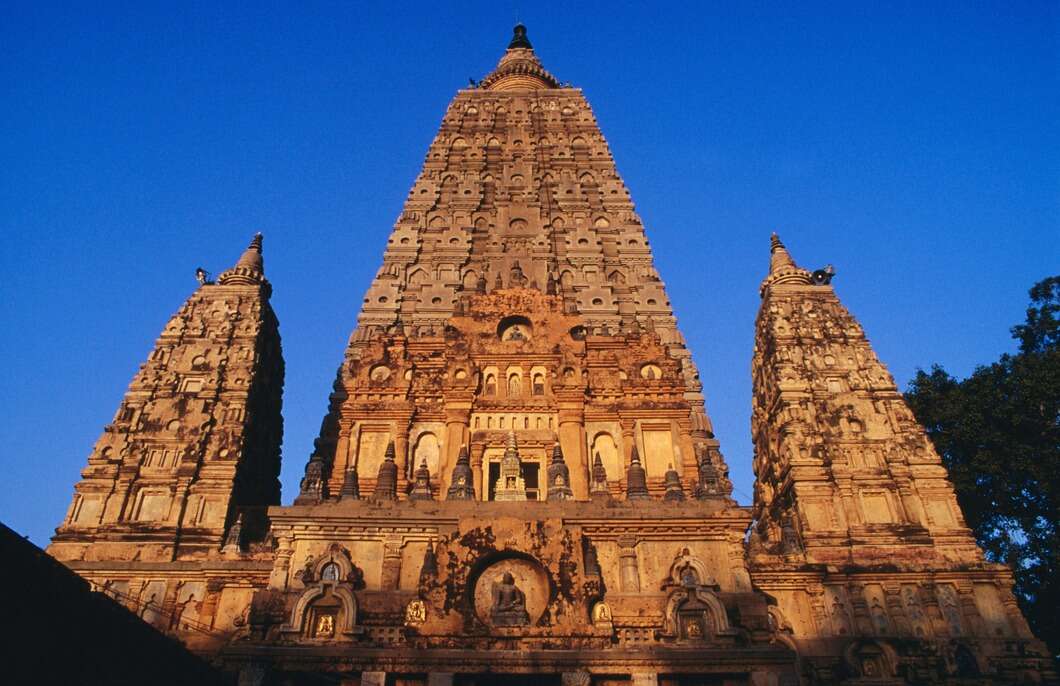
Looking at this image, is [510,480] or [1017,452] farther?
[1017,452]

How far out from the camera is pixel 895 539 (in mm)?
21469

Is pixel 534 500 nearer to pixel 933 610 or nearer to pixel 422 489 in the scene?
pixel 422 489

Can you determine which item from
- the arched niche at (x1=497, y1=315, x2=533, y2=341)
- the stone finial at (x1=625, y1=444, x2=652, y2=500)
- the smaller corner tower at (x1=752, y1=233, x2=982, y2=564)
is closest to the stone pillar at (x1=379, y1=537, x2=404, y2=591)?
the stone finial at (x1=625, y1=444, x2=652, y2=500)

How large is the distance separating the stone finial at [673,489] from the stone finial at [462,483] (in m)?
4.96

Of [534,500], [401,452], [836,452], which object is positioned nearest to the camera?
[534,500]

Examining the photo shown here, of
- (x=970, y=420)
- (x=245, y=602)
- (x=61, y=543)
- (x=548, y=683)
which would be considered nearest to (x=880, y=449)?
(x=970, y=420)

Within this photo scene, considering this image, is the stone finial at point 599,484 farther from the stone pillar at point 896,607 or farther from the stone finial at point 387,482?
the stone pillar at point 896,607

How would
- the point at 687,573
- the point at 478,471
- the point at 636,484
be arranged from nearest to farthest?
1. the point at 687,573
2. the point at 636,484
3. the point at 478,471

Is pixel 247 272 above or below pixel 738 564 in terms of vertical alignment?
above

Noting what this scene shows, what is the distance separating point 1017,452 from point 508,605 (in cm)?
2150

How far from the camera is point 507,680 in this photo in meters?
16.5

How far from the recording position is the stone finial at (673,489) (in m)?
18.8

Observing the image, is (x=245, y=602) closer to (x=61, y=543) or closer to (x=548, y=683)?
(x=61, y=543)

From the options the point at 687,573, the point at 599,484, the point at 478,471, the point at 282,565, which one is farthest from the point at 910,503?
the point at 282,565
